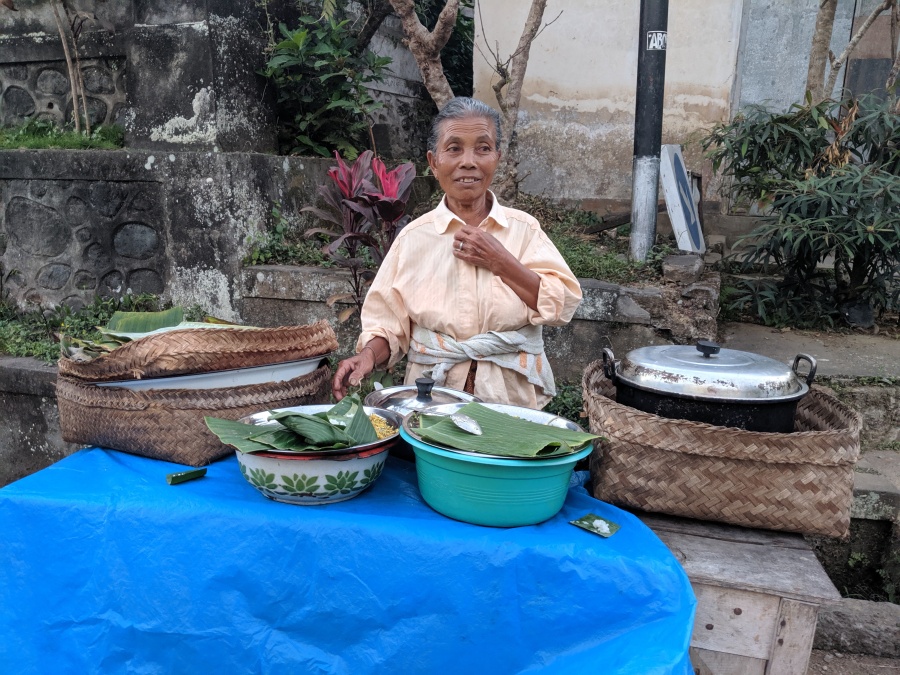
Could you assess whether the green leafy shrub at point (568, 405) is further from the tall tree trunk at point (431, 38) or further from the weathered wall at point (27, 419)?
the weathered wall at point (27, 419)

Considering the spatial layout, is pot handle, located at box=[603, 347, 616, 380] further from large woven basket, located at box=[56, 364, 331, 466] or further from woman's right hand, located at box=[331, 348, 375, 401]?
large woven basket, located at box=[56, 364, 331, 466]

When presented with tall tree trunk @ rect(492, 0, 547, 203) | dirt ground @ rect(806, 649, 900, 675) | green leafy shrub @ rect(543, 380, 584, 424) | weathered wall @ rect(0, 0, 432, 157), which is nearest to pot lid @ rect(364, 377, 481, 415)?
green leafy shrub @ rect(543, 380, 584, 424)

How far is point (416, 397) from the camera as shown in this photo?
181cm

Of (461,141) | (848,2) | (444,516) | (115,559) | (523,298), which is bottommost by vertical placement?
(115,559)

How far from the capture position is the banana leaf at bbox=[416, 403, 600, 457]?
51.6 inches

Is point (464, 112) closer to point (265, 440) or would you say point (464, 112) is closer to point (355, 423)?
point (355, 423)

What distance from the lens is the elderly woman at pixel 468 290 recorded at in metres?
1.86

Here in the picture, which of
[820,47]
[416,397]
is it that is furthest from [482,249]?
[820,47]

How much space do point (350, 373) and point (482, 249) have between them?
20.6 inches

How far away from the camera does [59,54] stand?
4305 millimetres

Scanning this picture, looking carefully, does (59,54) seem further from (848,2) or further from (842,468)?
(848,2)

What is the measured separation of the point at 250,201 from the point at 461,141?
7.64 feet

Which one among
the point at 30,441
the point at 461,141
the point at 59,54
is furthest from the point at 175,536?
the point at 59,54

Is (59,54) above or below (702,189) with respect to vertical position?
above
